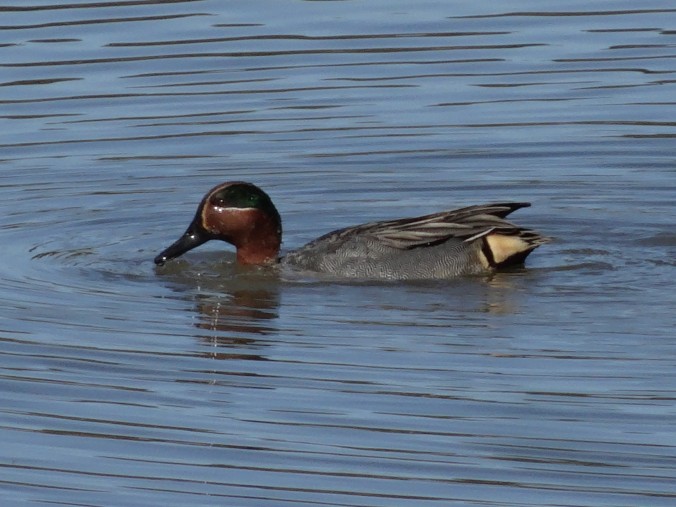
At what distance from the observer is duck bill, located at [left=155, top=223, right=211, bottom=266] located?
1252cm

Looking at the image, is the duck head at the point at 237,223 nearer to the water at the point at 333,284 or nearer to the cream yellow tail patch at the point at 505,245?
the water at the point at 333,284

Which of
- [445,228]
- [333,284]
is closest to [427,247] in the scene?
[445,228]

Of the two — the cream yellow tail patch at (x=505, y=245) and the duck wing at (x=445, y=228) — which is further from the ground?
the duck wing at (x=445, y=228)

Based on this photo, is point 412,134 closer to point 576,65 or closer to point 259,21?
point 576,65

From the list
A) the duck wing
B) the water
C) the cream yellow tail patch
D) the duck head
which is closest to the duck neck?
the duck head

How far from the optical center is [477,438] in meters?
8.54

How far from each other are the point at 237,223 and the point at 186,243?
37 cm

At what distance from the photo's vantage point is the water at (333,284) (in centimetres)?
836

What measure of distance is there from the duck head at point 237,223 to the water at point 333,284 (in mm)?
202

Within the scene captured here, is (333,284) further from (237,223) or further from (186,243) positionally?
(186,243)

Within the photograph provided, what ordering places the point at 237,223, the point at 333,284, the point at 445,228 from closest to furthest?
the point at 333,284 < the point at 445,228 < the point at 237,223

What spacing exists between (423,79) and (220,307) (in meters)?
6.01

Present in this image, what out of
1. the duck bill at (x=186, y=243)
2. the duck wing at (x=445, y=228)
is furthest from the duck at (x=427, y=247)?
the duck bill at (x=186, y=243)

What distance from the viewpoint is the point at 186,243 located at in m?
12.6
